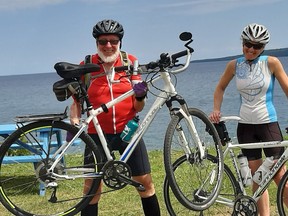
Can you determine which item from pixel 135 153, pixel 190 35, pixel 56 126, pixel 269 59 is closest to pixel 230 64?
pixel 269 59

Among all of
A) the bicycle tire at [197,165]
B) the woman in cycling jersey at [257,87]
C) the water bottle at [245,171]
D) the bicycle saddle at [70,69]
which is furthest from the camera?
the water bottle at [245,171]

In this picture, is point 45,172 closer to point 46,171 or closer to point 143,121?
point 46,171

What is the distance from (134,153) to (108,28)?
3.62 feet

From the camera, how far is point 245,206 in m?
4.78

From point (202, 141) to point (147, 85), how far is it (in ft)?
2.33

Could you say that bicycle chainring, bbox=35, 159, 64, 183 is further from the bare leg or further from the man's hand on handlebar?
the bare leg

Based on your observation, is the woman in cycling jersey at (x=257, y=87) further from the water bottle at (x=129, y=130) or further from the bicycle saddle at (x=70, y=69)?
the bicycle saddle at (x=70, y=69)

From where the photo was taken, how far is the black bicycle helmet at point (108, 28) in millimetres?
4188

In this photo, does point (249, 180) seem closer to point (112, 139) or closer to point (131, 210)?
point (112, 139)

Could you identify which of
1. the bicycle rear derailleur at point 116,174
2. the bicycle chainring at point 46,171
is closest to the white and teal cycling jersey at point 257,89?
the bicycle rear derailleur at point 116,174

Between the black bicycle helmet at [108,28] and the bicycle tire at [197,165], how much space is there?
34.2 inches

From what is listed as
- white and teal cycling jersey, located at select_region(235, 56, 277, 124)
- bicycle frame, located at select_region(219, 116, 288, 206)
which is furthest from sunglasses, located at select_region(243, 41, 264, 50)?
bicycle frame, located at select_region(219, 116, 288, 206)

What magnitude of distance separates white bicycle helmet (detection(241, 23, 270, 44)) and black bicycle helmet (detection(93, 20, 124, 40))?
1148 mm

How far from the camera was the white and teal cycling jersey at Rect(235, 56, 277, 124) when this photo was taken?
466 centimetres
